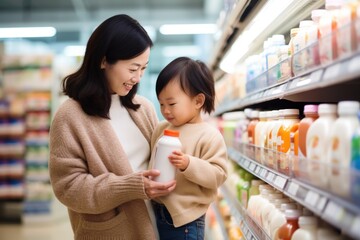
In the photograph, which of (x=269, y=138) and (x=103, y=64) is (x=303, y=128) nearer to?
(x=269, y=138)

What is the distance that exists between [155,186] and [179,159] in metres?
0.13

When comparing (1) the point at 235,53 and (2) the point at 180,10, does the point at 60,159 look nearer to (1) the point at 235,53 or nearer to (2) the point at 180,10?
(1) the point at 235,53

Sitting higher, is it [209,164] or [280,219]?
[209,164]

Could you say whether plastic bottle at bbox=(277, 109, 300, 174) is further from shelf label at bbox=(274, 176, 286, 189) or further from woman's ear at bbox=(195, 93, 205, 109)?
woman's ear at bbox=(195, 93, 205, 109)

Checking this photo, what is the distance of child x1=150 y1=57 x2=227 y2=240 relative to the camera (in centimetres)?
168

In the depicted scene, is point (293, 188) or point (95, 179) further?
point (95, 179)

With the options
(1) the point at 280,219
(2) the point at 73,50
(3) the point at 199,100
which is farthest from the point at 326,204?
(2) the point at 73,50

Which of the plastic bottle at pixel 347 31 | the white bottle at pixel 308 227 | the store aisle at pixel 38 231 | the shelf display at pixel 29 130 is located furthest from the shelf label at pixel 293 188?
the shelf display at pixel 29 130

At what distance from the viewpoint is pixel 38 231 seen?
543 centimetres

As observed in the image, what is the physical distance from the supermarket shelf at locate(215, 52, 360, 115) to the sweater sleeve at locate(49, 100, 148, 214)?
0.65 m

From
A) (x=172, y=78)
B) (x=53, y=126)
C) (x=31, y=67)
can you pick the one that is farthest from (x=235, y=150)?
(x=31, y=67)

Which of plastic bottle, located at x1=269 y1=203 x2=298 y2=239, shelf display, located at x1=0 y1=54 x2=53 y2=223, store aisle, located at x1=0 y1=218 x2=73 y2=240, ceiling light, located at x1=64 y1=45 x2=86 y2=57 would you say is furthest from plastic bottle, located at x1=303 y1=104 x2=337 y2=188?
ceiling light, located at x1=64 y1=45 x2=86 y2=57

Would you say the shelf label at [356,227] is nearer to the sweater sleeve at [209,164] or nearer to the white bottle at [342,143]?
the white bottle at [342,143]

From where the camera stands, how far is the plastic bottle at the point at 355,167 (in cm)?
90
